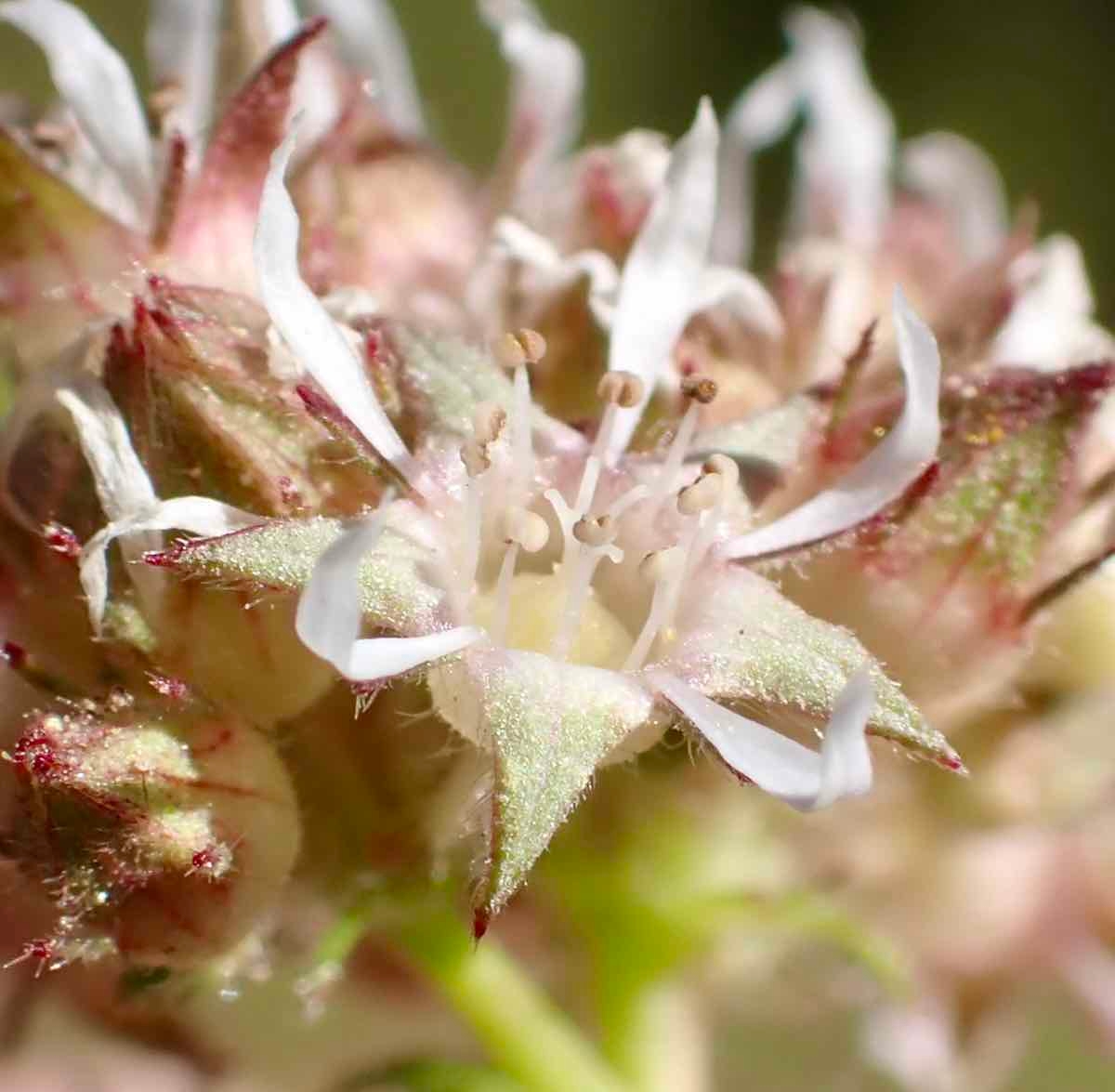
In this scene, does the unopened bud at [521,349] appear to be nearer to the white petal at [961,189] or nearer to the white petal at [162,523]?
the white petal at [162,523]

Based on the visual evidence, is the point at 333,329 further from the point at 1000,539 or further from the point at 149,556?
the point at 1000,539

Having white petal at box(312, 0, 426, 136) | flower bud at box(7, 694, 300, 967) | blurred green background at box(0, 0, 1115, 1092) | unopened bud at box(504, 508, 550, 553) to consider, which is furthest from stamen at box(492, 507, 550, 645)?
blurred green background at box(0, 0, 1115, 1092)

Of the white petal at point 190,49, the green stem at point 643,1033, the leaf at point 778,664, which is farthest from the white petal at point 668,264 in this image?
the green stem at point 643,1033

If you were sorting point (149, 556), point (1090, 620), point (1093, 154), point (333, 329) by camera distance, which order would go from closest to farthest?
point (149, 556)
point (333, 329)
point (1090, 620)
point (1093, 154)

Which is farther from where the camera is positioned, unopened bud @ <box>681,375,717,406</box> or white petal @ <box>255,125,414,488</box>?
unopened bud @ <box>681,375,717,406</box>

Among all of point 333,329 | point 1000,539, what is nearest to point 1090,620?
point 1000,539

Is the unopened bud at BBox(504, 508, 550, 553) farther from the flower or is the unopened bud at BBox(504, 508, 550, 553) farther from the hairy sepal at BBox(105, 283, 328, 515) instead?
the hairy sepal at BBox(105, 283, 328, 515)
